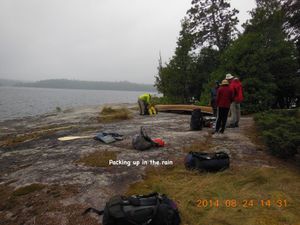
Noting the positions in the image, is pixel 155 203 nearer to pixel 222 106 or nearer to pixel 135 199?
pixel 135 199

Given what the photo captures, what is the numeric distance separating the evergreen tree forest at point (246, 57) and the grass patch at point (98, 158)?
408 inches

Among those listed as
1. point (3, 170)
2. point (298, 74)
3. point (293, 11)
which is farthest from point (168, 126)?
point (293, 11)

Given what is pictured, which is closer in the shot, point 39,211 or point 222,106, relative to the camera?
point 39,211

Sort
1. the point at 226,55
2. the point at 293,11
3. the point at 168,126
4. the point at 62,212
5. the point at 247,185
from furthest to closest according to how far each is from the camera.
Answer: the point at 293,11
the point at 226,55
the point at 168,126
the point at 247,185
the point at 62,212

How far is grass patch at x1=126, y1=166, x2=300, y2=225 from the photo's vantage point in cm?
345

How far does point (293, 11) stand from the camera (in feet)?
56.2

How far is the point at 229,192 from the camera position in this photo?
420 centimetres

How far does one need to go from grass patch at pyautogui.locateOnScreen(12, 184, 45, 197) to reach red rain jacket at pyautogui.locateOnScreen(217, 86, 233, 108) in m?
6.21

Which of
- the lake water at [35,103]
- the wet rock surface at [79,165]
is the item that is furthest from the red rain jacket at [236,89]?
the lake water at [35,103]

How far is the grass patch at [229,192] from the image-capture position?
136 inches

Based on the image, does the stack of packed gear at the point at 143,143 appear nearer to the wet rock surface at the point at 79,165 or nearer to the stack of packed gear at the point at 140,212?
the wet rock surface at the point at 79,165

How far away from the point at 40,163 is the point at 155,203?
4.04m

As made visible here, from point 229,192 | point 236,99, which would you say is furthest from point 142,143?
point 236,99
